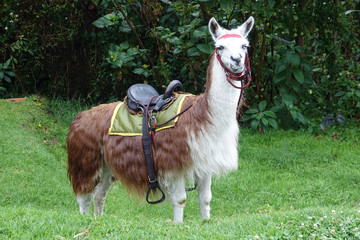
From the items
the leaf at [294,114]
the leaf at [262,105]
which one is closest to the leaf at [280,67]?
the leaf at [262,105]

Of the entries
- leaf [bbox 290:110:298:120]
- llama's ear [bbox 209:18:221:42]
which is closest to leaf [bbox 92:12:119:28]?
leaf [bbox 290:110:298:120]

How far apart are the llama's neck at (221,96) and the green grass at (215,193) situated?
0.94 metres

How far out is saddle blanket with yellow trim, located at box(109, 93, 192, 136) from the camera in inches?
167

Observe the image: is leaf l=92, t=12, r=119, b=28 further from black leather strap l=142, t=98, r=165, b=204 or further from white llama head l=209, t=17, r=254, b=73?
white llama head l=209, t=17, r=254, b=73

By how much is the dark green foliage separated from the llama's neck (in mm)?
2395

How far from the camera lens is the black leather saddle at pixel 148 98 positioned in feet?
14.3

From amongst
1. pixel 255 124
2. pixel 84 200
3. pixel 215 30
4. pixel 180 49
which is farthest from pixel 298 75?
pixel 84 200

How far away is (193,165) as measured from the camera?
409 cm

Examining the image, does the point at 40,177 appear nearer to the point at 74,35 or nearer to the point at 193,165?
the point at 193,165

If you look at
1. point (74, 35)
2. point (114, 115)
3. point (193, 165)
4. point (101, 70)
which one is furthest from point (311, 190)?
point (74, 35)

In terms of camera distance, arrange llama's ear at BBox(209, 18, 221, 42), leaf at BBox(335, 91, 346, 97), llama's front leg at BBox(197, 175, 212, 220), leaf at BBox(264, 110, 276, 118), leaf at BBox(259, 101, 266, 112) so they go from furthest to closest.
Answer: leaf at BBox(335, 91, 346, 97), leaf at BBox(259, 101, 266, 112), leaf at BBox(264, 110, 276, 118), llama's front leg at BBox(197, 175, 212, 220), llama's ear at BBox(209, 18, 221, 42)

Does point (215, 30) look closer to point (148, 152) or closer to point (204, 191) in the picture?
point (148, 152)

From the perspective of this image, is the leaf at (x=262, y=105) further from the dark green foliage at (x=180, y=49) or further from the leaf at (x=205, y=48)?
the leaf at (x=205, y=48)

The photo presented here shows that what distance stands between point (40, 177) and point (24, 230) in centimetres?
261
